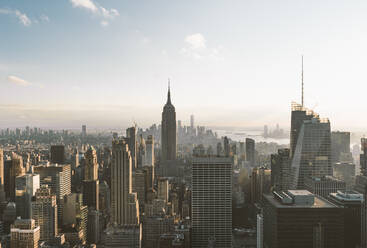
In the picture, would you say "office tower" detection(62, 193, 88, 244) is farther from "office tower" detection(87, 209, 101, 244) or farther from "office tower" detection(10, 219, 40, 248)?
"office tower" detection(10, 219, 40, 248)

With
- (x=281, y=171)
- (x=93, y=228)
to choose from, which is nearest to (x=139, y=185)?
(x=93, y=228)

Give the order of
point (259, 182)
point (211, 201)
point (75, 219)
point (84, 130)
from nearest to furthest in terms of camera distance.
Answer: point (211, 201)
point (75, 219)
point (259, 182)
point (84, 130)

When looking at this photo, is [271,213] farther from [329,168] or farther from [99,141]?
[99,141]

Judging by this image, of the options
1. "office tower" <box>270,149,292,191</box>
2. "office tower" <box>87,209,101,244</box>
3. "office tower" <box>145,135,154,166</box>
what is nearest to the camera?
"office tower" <box>87,209,101,244</box>

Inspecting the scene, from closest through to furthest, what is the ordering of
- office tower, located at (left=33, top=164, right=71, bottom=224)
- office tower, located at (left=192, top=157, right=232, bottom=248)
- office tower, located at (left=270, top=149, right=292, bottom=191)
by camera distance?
office tower, located at (left=192, top=157, right=232, bottom=248) < office tower, located at (left=270, top=149, right=292, bottom=191) < office tower, located at (left=33, top=164, right=71, bottom=224)

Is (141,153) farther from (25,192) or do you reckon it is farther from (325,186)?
(325,186)

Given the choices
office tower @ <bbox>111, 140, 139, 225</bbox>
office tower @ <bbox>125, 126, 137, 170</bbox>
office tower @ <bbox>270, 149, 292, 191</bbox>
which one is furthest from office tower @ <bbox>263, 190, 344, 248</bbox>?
office tower @ <bbox>125, 126, 137, 170</bbox>
